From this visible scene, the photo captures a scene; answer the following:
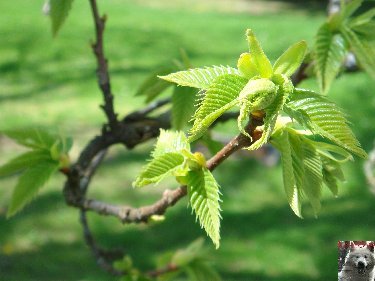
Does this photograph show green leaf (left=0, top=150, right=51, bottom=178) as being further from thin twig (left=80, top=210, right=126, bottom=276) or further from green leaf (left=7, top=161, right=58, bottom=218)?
thin twig (left=80, top=210, right=126, bottom=276)

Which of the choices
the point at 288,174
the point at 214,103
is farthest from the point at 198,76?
the point at 288,174

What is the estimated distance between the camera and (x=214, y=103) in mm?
686

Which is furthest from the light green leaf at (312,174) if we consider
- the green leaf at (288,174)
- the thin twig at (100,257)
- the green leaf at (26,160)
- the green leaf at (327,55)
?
the thin twig at (100,257)

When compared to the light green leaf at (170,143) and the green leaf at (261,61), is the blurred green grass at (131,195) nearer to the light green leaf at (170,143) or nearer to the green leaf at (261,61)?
the light green leaf at (170,143)

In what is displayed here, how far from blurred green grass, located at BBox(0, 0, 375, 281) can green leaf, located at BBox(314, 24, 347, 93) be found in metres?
0.25

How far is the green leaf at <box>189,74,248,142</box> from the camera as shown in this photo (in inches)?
26.8

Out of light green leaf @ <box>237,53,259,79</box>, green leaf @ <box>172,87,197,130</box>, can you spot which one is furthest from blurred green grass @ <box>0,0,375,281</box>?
light green leaf @ <box>237,53,259,79</box>

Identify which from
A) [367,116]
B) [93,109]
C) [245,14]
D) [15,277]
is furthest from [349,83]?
[245,14]

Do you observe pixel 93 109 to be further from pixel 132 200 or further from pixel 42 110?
pixel 132 200

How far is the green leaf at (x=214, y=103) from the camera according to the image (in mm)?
680

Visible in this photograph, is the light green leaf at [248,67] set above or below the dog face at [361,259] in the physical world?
above

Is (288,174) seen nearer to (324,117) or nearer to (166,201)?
(324,117)

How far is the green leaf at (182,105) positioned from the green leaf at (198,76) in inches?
18.3

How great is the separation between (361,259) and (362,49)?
0.43 m
